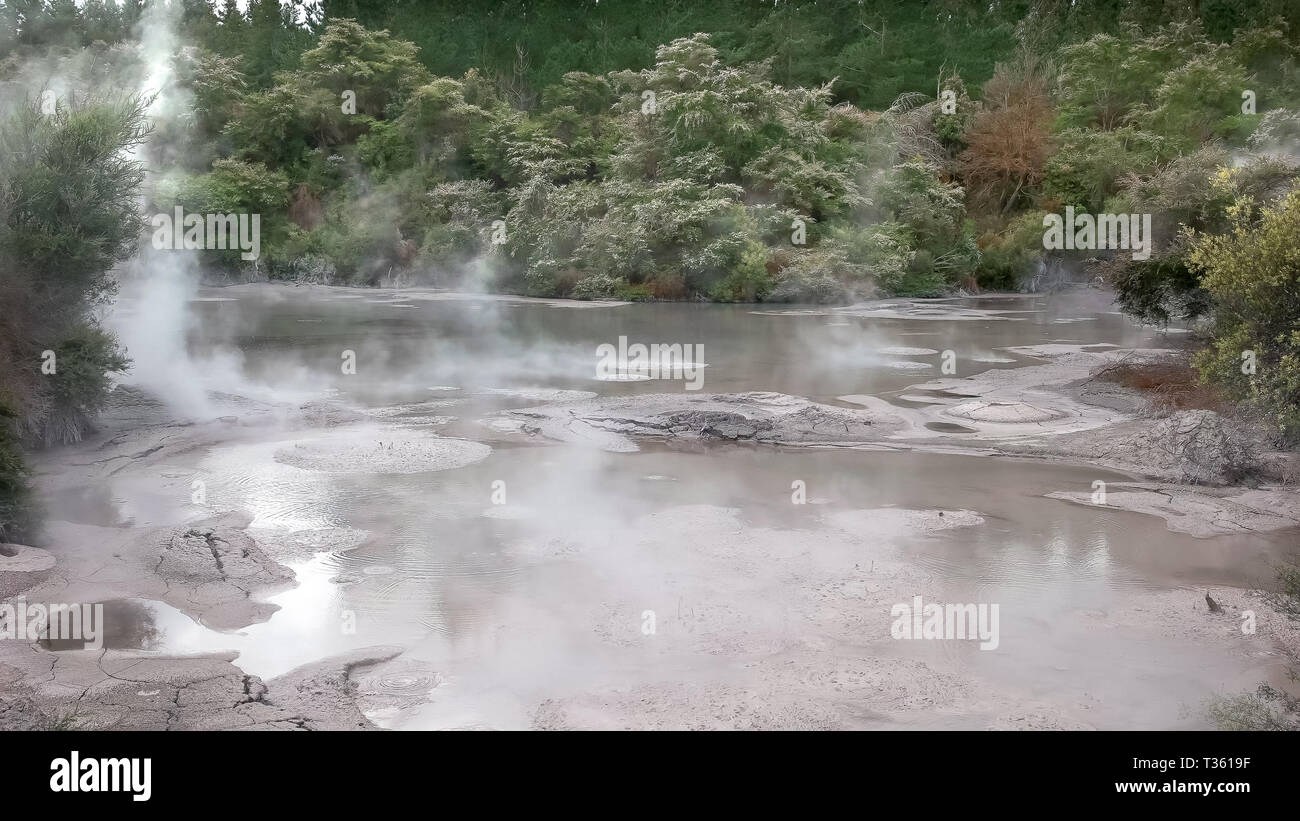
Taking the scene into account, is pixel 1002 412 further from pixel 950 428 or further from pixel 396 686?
pixel 396 686

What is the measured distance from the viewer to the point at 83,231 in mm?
12227

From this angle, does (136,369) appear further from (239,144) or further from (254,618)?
(239,144)

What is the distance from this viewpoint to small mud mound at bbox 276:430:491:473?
36.6ft

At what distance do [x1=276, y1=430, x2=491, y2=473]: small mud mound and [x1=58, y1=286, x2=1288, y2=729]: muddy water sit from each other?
2.9 inches

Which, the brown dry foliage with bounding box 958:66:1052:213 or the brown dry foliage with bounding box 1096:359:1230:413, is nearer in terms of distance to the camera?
the brown dry foliage with bounding box 1096:359:1230:413

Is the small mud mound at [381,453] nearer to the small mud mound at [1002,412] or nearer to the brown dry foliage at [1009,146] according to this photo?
the small mud mound at [1002,412]

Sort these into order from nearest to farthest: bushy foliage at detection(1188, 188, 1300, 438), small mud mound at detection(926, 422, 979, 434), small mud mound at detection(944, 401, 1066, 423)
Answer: bushy foliage at detection(1188, 188, 1300, 438), small mud mound at detection(926, 422, 979, 434), small mud mound at detection(944, 401, 1066, 423)

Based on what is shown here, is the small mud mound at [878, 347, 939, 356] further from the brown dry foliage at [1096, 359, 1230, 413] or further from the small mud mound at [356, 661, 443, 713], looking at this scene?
the small mud mound at [356, 661, 443, 713]

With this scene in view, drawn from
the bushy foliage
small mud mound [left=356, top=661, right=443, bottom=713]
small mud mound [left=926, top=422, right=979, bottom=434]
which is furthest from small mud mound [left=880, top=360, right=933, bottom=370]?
small mud mound [left=356, top=661, right=443, bottom=713]

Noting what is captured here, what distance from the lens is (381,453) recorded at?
1165 cm

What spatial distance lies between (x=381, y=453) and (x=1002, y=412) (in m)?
7.64

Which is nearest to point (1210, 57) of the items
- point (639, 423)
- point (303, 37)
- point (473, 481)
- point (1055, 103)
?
point (1055, 103)

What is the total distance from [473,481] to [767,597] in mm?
4054

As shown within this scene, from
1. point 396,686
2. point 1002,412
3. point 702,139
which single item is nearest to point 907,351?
point 1002,412
